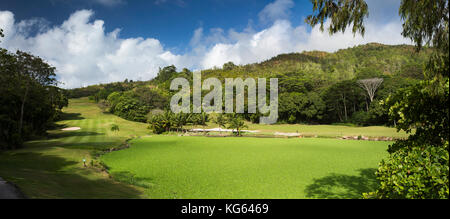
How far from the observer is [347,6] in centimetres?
559

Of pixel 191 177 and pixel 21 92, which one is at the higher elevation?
pixel 21 92

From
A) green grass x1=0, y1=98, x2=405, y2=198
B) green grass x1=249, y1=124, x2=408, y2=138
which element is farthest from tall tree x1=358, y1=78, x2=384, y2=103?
green grass x1=0, y1=98, x2=405, y2=198

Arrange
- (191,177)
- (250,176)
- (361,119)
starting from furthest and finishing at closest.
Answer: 1. (361,119)
2. (250,176)
3. (191,177)

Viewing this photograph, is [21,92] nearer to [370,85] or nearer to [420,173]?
[420,173]

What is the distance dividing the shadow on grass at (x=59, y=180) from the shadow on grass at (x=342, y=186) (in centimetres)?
966

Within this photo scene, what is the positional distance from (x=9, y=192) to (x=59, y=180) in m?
5.54

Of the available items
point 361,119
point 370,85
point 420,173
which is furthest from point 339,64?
point 420,173

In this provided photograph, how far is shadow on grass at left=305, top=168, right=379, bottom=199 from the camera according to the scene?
11.0 metres

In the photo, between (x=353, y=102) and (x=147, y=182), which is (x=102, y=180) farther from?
(x=353, y=102)

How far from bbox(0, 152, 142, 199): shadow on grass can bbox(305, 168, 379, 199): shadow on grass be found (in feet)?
31.7

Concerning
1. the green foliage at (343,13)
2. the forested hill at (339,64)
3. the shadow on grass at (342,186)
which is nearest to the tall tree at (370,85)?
the forested hill at (339,64)

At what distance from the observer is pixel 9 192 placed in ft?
24.3

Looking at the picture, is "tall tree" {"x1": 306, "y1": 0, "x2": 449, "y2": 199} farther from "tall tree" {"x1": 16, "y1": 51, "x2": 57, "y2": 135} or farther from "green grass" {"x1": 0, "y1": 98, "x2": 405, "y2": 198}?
"tall tree" {"x1": 16, "y1": 51, "x2": 57, "y2": 135}
